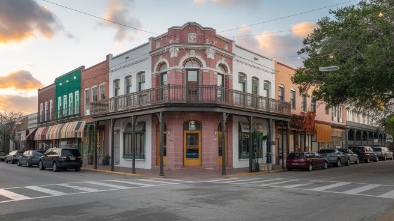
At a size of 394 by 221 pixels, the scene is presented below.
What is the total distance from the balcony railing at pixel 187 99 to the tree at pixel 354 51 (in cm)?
391

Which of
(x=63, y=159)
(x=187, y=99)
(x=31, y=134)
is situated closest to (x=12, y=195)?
(x=187, y=99)

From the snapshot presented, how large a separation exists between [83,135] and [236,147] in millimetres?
14601

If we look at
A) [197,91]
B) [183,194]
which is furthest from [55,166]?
[183,194]

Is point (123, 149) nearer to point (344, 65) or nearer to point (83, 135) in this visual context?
point (83, 135)

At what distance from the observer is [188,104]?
22.7 m

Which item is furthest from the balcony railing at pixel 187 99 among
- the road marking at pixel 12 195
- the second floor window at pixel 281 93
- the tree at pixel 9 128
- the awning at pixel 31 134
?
the tree at pixel 9 128

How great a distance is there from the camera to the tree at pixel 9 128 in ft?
184

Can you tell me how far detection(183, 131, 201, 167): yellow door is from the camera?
961 inches

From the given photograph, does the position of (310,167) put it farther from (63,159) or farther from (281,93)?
(63,159)

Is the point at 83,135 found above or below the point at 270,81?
below

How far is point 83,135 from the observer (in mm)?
33750

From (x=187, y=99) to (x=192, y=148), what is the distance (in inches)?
134

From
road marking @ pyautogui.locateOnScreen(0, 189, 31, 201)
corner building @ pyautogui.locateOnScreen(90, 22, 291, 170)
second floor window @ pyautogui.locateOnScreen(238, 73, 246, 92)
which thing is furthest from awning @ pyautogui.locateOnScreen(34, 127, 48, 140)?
road marking @ pyautogui.locateOnScreen(0, 189, 31, 201)

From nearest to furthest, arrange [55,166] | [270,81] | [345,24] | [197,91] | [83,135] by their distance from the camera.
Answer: [345,24], [197,91], [55,166], [270,81], [83,135]
